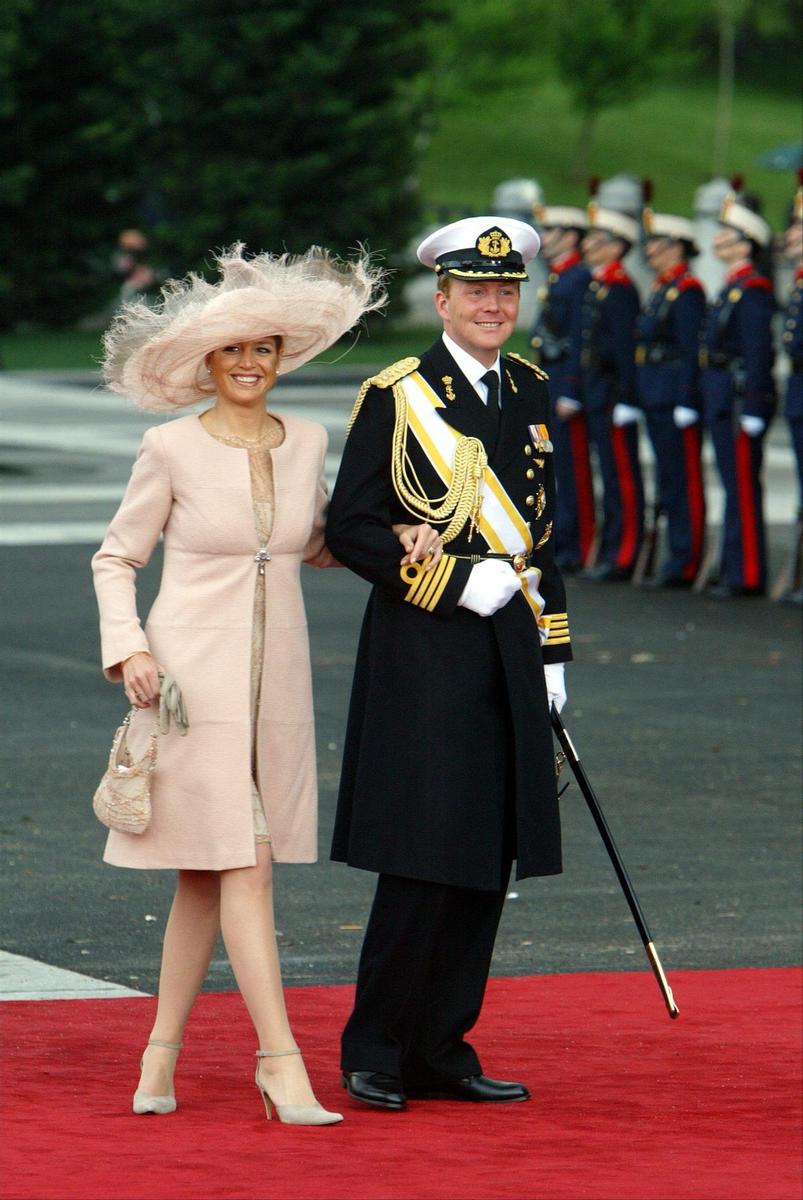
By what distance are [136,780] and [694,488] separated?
9.83m

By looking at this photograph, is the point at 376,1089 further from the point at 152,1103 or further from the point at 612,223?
the point at 612,223

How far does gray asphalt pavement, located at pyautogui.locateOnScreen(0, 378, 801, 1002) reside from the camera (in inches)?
270

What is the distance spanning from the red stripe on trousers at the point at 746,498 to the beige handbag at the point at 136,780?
9.36m

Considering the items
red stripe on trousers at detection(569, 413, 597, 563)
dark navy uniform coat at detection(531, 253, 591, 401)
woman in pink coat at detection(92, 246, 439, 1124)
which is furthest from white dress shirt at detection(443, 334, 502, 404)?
red stripe on trousers at detection(569, 413, 597, 563)

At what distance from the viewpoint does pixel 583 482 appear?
1506 cm

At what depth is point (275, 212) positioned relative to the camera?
40.8 m

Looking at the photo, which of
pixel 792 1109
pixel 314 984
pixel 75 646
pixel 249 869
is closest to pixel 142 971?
pixel 314 984

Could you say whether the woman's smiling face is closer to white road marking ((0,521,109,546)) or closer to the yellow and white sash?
the yellow and white sash

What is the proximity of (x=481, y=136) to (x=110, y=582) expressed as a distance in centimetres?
6925

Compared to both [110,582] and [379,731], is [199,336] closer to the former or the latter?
[110,582]

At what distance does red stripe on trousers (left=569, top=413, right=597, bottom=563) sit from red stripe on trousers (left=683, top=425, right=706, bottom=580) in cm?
72

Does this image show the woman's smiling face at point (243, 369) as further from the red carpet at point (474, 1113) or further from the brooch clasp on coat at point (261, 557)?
the red carpet at point (474, 1113)

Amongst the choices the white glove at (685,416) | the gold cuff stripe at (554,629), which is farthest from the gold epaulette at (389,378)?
the white glove at (685,416)

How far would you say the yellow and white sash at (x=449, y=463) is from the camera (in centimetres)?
520
